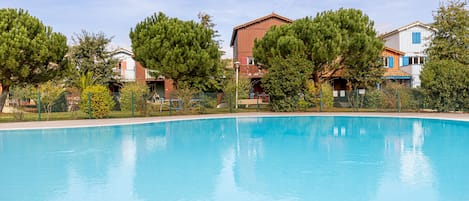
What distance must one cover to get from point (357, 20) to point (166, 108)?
43.5 feet

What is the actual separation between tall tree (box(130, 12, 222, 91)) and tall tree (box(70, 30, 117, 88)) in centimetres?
573

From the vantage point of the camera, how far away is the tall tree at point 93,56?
28047 millimetres

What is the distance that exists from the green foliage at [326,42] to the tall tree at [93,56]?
11691 mm

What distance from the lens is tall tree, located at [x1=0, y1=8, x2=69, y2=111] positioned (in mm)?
19938

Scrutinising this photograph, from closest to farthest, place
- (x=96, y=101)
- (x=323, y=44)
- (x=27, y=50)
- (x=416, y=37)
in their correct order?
1. (x=96, y=101)
2. (x=27, y=50)
3. (x=323, y=44)
4. (x=416, y=37)

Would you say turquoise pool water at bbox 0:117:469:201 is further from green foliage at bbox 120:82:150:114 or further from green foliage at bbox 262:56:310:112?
green foliage at bbox 262:56:310:112

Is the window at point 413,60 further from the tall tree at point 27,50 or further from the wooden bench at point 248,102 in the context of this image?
the tall tree at point 27,50

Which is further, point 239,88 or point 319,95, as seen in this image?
point 239,88

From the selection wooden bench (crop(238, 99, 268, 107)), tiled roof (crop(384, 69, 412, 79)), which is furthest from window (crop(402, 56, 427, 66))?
wooden bench (crop(238, 99, 268, 107))

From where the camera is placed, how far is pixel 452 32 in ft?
87.5

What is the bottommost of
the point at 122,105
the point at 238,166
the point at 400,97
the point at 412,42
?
the point at 238,166

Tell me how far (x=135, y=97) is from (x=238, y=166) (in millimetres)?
14308

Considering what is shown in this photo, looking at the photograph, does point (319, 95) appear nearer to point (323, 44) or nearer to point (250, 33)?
point (323, 44)

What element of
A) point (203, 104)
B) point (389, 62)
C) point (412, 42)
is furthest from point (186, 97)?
point (412, 42)
